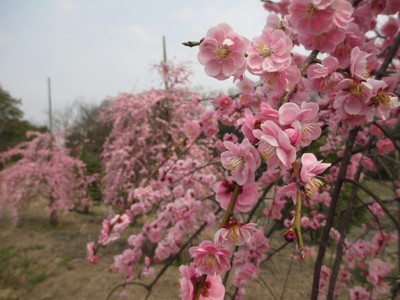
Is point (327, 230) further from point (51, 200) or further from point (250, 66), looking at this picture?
point (51, 200)

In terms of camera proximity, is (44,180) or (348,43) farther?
(44,180)

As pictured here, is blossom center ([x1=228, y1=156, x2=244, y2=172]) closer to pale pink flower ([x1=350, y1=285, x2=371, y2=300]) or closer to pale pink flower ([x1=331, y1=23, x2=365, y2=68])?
pale pink flower ([x1=331, y1=23, x2=365, y2=68])

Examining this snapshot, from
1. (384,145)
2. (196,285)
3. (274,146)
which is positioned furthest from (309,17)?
(384,145)

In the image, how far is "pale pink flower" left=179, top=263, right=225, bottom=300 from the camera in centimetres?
54

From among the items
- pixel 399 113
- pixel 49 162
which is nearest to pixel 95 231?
pixel 49 162

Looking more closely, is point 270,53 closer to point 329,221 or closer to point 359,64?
point 359,64

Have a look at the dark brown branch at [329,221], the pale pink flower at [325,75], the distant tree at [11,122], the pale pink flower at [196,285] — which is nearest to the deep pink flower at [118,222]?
the dark brown branch at [329,221]

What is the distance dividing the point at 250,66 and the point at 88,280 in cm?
441

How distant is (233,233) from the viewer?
1.83 ft

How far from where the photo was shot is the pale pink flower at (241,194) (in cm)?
60

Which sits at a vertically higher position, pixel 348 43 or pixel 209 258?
pixel 348 43

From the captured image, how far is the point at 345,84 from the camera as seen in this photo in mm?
680

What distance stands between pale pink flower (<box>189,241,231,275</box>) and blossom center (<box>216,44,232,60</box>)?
40 centimetres

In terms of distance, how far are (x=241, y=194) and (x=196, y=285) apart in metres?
0.20
